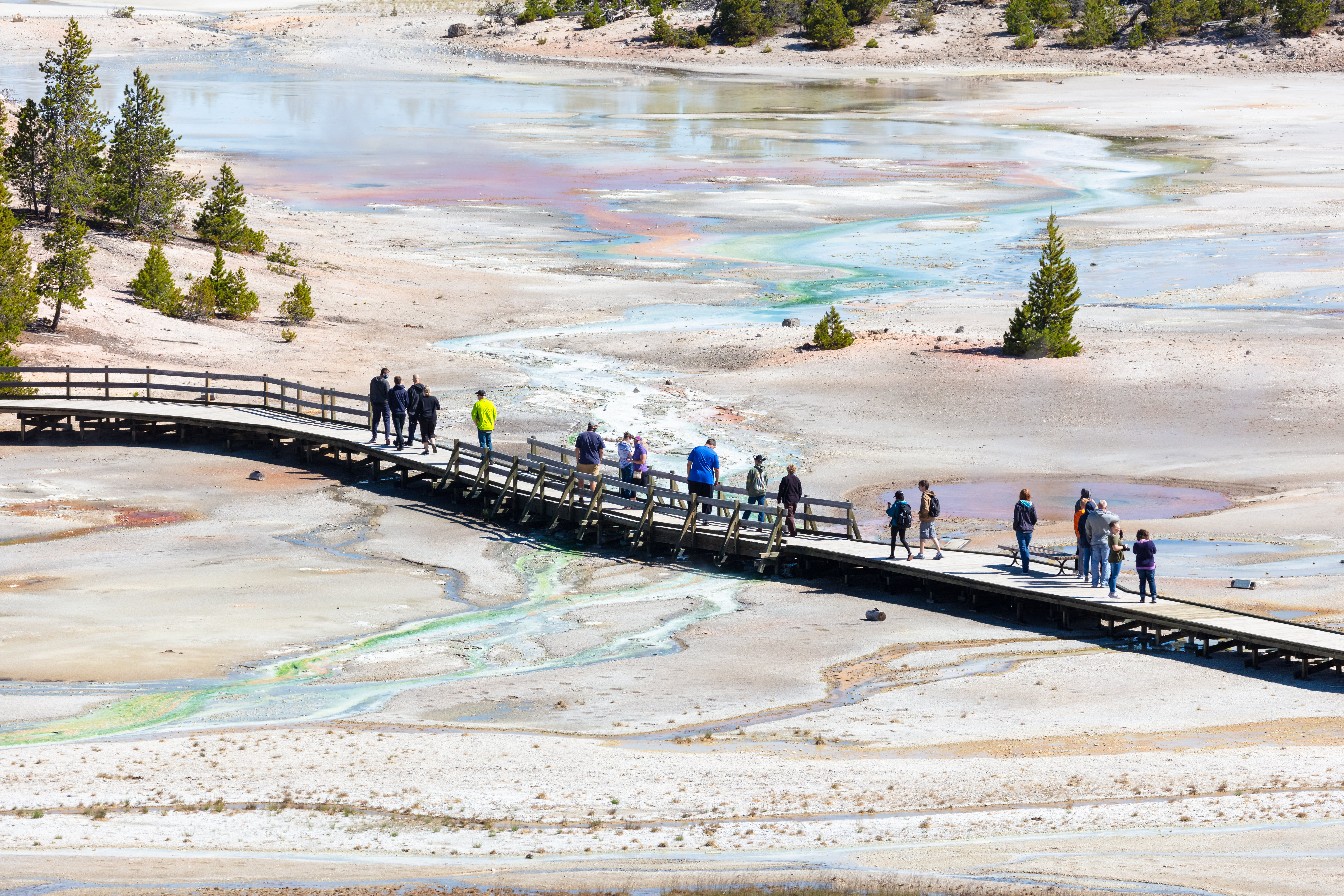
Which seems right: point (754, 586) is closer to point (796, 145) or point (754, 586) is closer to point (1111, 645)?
point (1111, 645)

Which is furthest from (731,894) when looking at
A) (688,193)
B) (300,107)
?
(300,107)

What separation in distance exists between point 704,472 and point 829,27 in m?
93.0

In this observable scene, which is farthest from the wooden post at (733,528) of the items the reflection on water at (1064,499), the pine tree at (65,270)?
the pine tree at (65,270)

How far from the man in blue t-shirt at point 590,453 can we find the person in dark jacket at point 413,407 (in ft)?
11.5

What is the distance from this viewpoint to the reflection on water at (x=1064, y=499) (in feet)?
85.0

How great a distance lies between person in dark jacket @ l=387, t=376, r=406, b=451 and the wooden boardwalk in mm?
259

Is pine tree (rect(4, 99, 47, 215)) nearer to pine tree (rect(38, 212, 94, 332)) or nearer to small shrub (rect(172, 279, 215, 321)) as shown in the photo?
small shrub (rect(172, 279, 215, 321))

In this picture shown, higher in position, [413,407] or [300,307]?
[300,307]

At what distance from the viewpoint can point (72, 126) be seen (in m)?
44.1

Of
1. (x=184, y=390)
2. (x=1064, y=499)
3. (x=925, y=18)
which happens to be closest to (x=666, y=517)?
(x=1064, y=499)

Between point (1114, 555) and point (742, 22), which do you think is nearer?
point (1114, 555)

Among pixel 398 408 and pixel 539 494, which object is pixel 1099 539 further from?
pixel 398 408

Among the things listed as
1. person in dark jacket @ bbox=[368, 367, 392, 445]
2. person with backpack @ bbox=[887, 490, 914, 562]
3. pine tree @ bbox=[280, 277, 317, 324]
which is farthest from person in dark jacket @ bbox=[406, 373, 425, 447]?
pine tree @ bbox=[280, 277, 317, 324]

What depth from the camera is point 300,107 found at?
294ft
